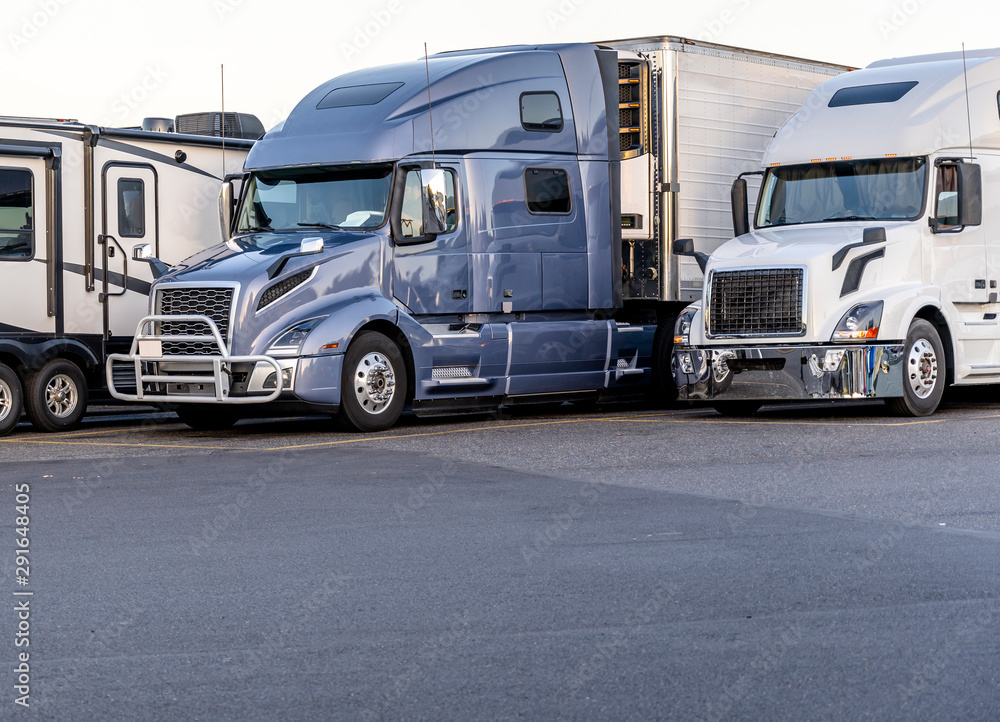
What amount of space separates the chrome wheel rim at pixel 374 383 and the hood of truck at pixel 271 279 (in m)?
0.72

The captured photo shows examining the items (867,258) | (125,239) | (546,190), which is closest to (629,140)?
(546,190)

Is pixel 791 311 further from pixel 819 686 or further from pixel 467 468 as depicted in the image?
pixel 819 686

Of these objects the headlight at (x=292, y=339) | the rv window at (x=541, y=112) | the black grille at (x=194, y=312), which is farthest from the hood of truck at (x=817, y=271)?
the black grille at (x=194, y=312)

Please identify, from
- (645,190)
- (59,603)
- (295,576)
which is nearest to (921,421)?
(645,190)

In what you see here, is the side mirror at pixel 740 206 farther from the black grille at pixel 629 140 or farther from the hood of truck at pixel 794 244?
the black grille at pixel 629 140

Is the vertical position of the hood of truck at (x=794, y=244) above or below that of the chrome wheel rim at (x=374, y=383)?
above

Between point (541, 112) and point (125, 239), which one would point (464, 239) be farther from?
point (125, 239)

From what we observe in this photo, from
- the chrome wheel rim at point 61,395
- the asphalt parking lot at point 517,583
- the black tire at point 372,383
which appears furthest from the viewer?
the chrome wheel rim at point 61,395

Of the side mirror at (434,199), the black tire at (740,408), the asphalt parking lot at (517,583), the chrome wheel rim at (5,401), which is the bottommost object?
the asphalt parking lot at (517,583)

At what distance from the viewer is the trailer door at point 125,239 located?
1539 centimetres

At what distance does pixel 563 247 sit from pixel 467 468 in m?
5.46

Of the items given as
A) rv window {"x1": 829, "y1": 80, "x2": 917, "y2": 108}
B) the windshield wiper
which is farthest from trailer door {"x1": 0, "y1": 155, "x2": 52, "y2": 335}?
rv window {"x1": 829, "y1": 80, "x2": 917, "y2": 108}

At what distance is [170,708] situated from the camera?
15.7ft

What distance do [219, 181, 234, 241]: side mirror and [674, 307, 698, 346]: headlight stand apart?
4990 millimetres
